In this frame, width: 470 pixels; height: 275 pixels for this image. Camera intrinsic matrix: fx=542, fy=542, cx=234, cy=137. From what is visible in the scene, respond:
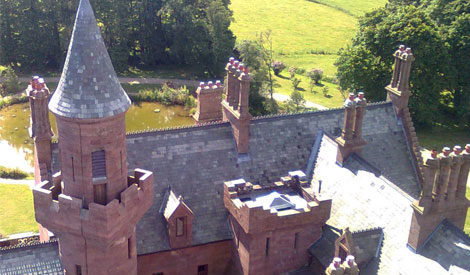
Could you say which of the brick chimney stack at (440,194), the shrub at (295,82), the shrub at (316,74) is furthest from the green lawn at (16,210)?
the shrub at (316,74)

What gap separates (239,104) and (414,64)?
42516 millimetres

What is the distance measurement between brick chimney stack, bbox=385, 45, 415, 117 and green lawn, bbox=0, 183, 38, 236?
3555cm

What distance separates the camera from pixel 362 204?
36.2m

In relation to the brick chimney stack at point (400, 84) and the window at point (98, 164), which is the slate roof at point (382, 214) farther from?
the window at point (98, 164)

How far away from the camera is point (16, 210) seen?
5619cm

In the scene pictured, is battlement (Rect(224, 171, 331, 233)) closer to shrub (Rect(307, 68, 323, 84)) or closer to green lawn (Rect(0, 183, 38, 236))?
green lawn (Rect(0, 183, 38, 236))

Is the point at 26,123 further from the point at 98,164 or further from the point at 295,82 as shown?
the point at 98,164

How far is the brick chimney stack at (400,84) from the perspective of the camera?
44375 millimetres

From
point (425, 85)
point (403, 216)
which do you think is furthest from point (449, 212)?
point (425, 85)

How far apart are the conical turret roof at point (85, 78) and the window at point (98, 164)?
2135 mm

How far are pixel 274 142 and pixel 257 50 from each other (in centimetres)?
4467

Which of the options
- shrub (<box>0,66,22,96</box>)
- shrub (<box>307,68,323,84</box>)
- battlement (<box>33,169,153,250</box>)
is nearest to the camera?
battlement (<box>33,169,153,250</box>)

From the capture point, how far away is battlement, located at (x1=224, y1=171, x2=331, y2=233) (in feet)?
109

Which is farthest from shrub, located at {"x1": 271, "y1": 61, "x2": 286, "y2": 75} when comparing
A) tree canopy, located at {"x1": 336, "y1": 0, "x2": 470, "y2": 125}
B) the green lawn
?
the green lawn
